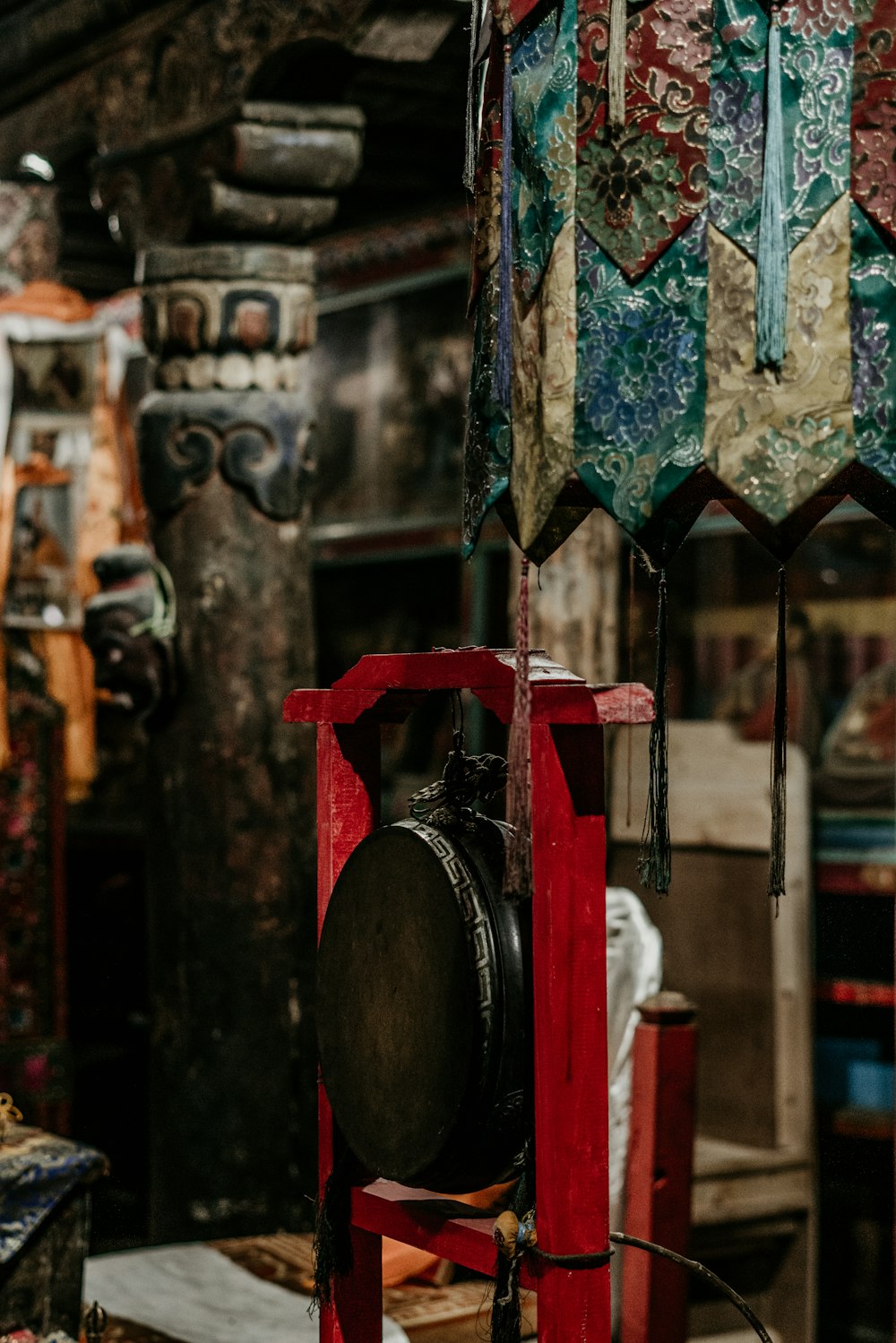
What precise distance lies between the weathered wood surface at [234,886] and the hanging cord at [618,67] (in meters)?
2.57

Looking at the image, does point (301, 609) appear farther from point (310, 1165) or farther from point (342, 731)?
point (342, 731)

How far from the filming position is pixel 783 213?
1918mm

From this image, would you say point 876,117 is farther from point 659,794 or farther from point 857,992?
point 857,992

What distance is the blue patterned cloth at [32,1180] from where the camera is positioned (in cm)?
326

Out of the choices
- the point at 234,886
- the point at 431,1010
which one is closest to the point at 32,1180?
the point at 234,886

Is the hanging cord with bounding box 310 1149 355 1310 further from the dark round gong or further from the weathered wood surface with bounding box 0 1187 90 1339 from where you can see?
the weathered wood surface with bounding box 0 1187 90 1339

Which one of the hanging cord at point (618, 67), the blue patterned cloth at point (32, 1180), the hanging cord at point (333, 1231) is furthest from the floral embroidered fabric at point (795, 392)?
the blue patterned cloth at point (32, 1180)

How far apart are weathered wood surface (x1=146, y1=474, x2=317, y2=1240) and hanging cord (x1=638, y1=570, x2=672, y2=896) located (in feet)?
7.54

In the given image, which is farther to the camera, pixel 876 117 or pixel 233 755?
pixel 233 755

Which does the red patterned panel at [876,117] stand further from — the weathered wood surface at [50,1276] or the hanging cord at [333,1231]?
the weathered wood surface at [50,1276]

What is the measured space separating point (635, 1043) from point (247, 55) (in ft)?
8.16

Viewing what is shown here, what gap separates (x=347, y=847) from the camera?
2676 millimetres

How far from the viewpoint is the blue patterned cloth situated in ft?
10.7

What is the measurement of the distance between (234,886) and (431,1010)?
7.10 ft
